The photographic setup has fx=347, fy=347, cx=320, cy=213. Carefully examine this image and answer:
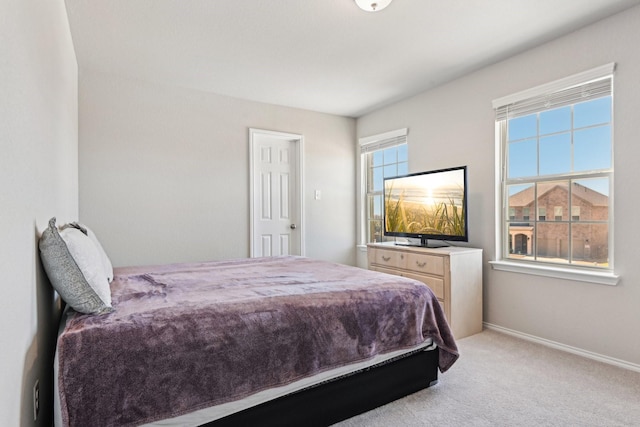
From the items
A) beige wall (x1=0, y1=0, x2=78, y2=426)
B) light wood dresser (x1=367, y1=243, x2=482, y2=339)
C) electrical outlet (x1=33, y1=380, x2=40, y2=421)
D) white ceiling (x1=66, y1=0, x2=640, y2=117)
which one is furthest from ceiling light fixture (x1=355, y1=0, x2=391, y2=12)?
electrical outlet (x1=33, y1=380, x2=40, y2=421)

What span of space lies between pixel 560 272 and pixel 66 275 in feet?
10.9

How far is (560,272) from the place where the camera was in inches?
111

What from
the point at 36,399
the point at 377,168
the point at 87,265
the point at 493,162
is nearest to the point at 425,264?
the point at 493,162

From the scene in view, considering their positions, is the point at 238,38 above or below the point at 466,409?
above

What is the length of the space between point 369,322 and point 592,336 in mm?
1985

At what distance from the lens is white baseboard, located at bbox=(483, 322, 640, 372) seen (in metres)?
2.47

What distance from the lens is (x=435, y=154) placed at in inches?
156

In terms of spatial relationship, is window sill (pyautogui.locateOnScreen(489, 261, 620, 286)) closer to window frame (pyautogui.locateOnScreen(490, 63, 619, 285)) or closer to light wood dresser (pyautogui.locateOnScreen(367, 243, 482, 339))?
window frame (pyautogui.locateOnScreen(490, 63, 619, 285))

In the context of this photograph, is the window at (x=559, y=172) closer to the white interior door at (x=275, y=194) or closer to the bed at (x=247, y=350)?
the bed at (x=247, y=350)

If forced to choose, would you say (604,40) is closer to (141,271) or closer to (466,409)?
(466,409)

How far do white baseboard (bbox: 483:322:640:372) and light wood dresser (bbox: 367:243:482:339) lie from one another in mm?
204

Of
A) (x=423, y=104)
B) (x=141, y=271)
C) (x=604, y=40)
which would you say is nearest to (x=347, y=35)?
(x=423, y=104)

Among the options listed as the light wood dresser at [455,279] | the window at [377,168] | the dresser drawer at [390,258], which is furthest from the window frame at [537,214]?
the window at [377,168]

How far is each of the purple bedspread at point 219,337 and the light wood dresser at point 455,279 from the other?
0.97m
